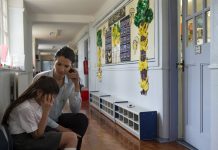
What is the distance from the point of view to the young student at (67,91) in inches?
85.8

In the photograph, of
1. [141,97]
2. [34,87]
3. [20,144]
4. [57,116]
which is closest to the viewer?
[20,144]

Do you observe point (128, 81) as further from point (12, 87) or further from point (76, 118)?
point (76, 118)

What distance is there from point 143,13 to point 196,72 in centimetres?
137

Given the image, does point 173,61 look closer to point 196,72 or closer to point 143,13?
point 196,72

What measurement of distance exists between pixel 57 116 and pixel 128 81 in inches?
99.3

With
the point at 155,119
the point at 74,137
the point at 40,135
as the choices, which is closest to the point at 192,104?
the point at 155,119

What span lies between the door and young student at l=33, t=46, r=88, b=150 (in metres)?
1.29

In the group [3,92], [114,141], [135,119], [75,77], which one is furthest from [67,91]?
[135,119]

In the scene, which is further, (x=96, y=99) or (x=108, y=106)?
(x=96, y=99)

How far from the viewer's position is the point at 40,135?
177cm

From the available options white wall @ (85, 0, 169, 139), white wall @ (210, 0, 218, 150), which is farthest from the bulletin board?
white wall @ (210, 0, 218, 150)

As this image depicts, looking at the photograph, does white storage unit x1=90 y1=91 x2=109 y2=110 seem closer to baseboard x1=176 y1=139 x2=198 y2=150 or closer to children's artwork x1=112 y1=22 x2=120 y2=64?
children's artwork x1=112 y1=22 x2=120 y2=64

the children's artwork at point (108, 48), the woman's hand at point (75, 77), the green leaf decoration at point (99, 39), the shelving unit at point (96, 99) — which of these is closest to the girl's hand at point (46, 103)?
the woman's hand at point (75, 77)

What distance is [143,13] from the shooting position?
3912 mm
